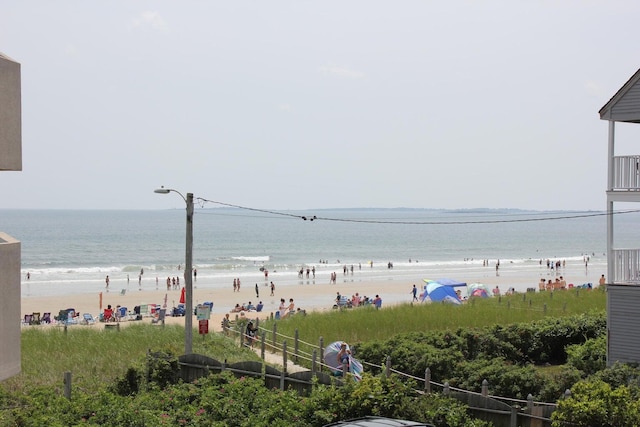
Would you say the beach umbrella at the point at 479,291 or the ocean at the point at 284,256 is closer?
the beach umbrella at the point at 479,291

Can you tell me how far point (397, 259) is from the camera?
11394 cm

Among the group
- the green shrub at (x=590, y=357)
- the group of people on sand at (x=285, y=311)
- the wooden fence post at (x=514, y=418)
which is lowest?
the group of people on sand at (x=285, y=311)

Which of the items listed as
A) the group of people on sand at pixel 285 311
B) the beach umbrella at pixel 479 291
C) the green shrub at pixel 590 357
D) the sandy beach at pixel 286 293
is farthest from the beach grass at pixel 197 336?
the beach umbrella at pixel 479 291

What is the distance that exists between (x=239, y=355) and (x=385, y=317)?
8351 mm

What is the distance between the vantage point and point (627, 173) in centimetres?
1856

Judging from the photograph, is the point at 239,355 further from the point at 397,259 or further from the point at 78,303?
the point at 397,259

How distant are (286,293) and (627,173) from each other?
4988 centimetres

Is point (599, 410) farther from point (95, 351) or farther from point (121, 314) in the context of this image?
point (121, 314)

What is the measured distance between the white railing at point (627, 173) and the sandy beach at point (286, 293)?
24.9 m

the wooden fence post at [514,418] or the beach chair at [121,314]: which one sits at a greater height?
the wooden fence post at [514,418]

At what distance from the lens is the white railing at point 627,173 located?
18.5m

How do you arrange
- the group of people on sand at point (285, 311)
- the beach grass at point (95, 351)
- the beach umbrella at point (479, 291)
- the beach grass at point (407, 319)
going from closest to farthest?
the beach grass at point (95, 351) → the beach grass at point (407, 319) → the group of people on sand at point (285, 311) → the beach umbrella at point (479, 291)

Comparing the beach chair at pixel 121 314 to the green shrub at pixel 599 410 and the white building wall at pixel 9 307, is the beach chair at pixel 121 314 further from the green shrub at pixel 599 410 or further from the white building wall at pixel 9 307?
the white building wall at pixel 9 307

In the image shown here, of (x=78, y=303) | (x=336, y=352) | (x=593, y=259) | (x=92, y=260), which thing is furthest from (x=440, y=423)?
(x=593, y=259)
